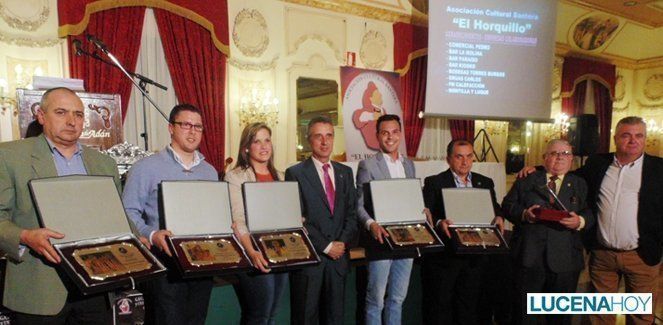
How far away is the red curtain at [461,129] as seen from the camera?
709 cm

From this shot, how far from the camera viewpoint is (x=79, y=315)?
161 centimetres

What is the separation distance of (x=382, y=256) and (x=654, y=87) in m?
10.2

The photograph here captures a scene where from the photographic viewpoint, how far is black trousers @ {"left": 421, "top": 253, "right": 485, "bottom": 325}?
2479 millimetres

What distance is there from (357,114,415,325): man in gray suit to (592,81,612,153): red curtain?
8337 millimetres

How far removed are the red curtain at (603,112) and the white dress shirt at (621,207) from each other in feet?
24.7

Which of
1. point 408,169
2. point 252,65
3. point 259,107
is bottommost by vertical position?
point 408,169

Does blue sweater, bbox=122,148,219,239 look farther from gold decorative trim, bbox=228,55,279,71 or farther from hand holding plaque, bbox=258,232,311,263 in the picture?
gold decorative trim, bbox=228,55,279,71

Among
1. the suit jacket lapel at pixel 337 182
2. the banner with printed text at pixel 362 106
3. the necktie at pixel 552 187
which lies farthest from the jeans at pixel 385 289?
the banner with printed text at pixel 362 106

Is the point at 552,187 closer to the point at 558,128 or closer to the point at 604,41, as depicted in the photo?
the point at 558,128

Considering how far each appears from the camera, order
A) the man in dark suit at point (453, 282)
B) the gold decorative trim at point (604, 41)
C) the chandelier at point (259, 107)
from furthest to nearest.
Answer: the gold decorative trim at point (604, 41), the chandelier at point (259, 107), the man in dark suit at point (453, 282)

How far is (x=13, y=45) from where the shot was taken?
13.0 ft

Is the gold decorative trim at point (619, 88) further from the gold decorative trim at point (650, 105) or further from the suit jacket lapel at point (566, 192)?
the suit jacket lapel at point (566, 192)

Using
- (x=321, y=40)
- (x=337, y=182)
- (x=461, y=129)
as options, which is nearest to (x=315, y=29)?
(x=321, y=40)

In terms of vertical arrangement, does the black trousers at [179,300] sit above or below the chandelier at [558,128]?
below
